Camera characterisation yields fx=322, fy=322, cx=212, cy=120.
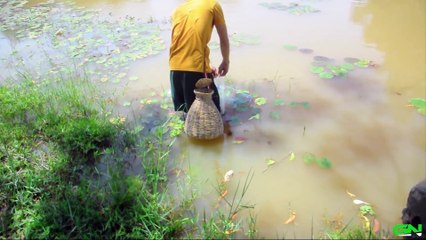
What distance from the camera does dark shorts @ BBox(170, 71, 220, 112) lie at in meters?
3.28

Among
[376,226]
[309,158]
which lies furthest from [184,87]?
[376,226]

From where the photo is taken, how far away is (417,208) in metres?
2.13

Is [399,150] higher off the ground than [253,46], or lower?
lower

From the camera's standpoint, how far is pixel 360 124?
11.6 ft

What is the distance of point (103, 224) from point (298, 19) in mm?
5508

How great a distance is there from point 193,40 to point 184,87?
537 mm

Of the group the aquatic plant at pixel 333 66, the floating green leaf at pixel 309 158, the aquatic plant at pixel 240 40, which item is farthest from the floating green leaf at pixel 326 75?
the floating green leaf at pixel 309 158

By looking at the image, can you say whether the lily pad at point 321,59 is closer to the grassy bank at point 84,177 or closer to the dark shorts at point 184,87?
the dark shorts at point 184,87

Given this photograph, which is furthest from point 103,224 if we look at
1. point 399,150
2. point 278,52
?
point 278,52

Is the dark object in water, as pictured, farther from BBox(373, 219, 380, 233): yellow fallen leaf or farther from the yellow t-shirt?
the yellow t-shirt

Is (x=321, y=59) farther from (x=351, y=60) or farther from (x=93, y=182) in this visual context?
(x=93, y=182)

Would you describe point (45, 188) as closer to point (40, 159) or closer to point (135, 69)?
point (40, 159)

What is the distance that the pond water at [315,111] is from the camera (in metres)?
2.70

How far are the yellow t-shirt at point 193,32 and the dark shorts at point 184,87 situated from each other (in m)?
0.08
